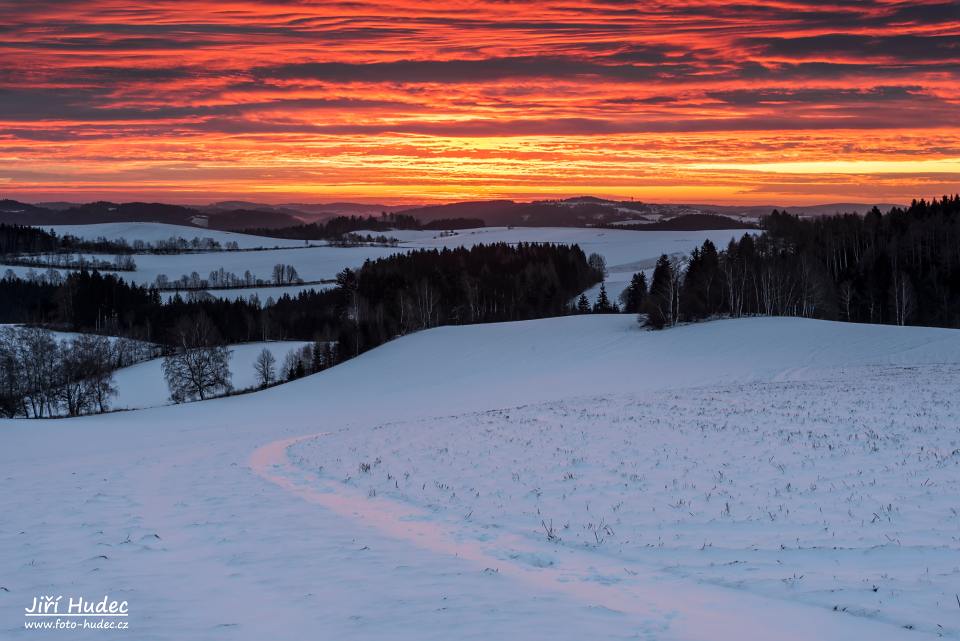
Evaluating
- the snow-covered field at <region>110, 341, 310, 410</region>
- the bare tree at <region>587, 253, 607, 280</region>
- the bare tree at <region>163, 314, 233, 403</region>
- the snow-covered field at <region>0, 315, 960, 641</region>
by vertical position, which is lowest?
the snow-covered field at <region>110, 341, 310, 410</region>

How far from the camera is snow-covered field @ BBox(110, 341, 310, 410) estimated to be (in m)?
79.0

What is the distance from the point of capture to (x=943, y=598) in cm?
825

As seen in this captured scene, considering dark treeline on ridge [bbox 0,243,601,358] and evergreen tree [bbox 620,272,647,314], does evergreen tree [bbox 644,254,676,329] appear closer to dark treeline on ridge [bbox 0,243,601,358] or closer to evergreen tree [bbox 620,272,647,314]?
evergreen tree [bbox 620,272,647,314]

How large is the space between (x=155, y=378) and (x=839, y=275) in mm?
91849

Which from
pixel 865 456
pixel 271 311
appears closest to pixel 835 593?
pixel 865 456

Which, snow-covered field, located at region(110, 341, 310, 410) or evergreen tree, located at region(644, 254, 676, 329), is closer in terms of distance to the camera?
evergreen tree, located at region(644, 254, 676, 329)

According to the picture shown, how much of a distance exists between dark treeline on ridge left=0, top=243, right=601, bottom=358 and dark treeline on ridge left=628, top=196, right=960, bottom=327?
83.0 feet

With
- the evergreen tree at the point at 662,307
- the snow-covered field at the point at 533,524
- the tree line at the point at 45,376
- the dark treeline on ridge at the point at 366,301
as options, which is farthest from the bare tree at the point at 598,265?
the snow-covered field at the point at 533,524

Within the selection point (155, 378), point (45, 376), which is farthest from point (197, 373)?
point (155, 378)

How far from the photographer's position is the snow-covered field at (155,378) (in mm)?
78956

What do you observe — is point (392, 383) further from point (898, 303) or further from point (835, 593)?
point (898, 303)

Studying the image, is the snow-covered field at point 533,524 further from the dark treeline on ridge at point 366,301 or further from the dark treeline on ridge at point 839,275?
the dark treeline on ridge at point 366,301

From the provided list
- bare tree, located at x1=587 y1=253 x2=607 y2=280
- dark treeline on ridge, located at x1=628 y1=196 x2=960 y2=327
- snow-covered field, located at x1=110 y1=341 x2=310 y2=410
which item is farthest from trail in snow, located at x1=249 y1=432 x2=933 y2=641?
bare tree, located at x1=587 y1=253 x2=607 y2=280

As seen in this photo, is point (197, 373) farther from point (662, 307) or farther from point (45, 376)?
point (662, 307)
